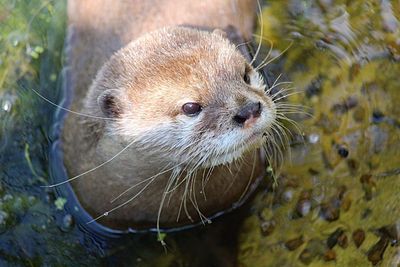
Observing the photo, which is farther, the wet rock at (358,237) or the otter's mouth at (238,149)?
the wet rock at (358,237)

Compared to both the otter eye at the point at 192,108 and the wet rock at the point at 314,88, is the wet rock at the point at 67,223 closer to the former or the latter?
the otter eye at the point at 192,108

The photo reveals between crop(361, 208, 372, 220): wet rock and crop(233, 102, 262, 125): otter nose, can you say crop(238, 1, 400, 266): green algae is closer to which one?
crop(361, 208, 372, 220): wet rock

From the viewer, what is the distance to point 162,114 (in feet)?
7.76

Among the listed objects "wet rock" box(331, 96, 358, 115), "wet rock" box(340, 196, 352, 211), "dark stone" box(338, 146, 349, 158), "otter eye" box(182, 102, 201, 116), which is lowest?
"wet rock" box(340, 196, 352, 211)

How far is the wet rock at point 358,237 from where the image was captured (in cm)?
277

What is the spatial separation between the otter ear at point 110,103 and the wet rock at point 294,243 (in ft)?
3.14

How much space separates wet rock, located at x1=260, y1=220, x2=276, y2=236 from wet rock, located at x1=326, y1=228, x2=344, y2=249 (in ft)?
0.84

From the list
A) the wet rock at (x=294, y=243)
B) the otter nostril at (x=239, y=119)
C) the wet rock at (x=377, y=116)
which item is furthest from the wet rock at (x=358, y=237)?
the otter nostril at (x=239, y=119)

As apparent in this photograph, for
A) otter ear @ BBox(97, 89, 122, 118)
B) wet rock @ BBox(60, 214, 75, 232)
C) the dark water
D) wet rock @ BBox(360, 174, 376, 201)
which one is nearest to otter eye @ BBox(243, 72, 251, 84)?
otter ear @ BBox(97, 89, 122, 118)

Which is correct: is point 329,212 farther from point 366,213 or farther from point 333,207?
point 366,213

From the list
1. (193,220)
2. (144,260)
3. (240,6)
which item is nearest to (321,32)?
(240,6)

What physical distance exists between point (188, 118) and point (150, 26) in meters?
0.83

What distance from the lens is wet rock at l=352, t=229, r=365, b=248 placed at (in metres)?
2.77

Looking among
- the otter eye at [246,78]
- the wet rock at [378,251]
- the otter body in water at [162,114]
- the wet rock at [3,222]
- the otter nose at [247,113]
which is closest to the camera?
the otter nose at [247,113]
